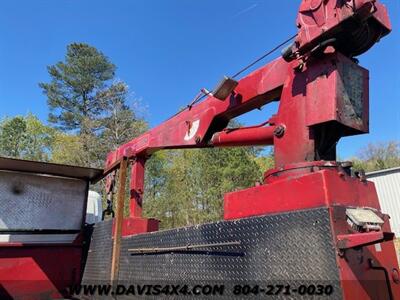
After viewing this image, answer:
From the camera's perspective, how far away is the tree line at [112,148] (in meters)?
20.9

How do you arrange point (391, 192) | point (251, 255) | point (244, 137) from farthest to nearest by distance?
point (391, 192) < point (244, 137) < point (251, 255)

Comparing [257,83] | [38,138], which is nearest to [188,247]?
[257,83]

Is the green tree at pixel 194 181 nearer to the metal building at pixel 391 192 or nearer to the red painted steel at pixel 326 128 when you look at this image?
the metal building at pixel 391 192

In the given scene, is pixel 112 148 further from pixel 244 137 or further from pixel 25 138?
pixel 244 137

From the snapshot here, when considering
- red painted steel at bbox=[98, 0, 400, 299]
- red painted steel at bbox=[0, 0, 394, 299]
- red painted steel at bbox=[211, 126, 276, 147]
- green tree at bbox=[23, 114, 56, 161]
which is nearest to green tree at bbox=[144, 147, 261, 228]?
green tree at bbox=[23, 114, 56, 161]

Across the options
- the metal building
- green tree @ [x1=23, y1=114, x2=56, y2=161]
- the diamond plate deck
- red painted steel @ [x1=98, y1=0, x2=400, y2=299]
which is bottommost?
the diamond plate deck

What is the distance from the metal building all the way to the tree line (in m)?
6.14

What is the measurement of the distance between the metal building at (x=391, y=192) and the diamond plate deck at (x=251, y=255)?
1985cm

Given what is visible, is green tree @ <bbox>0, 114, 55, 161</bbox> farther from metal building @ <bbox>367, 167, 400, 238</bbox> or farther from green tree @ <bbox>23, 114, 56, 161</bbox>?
metal building @ <bbox>367, 167, 400, 238</bbox>

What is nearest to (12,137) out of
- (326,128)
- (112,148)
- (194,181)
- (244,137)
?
(112,148)

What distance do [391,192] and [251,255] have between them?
67.7 feet

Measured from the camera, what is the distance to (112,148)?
24.3 metres

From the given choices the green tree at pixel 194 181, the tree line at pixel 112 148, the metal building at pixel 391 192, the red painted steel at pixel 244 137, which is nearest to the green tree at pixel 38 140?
the tree line at pixel 112 148

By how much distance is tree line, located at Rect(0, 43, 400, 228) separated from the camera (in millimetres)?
20938
